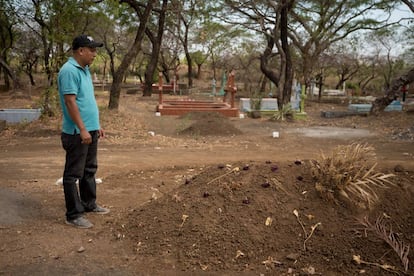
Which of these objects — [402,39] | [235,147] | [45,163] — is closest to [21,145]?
[45,163]

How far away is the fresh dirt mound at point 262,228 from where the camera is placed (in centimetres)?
276

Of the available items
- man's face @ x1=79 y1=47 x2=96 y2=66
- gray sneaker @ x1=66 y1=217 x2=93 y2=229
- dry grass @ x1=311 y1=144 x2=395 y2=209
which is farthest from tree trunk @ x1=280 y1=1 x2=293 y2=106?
gray sneaker @ x1=66 y1=217 x2=93 y2=229

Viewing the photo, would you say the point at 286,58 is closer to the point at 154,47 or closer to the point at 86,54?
the point at 154,47

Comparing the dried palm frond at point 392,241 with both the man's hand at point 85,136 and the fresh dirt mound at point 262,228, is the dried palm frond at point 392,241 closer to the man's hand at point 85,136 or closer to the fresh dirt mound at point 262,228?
the fresh dirt mound at point 262,228

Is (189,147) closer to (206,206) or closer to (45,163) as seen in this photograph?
(45,163)

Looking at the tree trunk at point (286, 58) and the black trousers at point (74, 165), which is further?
the tree trunk at point (286, 58)

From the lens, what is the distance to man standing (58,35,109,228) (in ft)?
10.4

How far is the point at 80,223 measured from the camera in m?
3.33

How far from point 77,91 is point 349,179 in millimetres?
2249

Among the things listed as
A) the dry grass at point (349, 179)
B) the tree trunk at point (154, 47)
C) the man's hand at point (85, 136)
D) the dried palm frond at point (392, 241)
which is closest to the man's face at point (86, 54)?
the man's hand at point (85, 136)

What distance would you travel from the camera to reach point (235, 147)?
8172mm

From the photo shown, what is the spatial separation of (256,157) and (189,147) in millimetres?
1549

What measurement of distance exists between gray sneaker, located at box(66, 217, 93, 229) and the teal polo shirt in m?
0.72

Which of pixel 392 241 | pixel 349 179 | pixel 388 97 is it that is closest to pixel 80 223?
pixel 349 179
